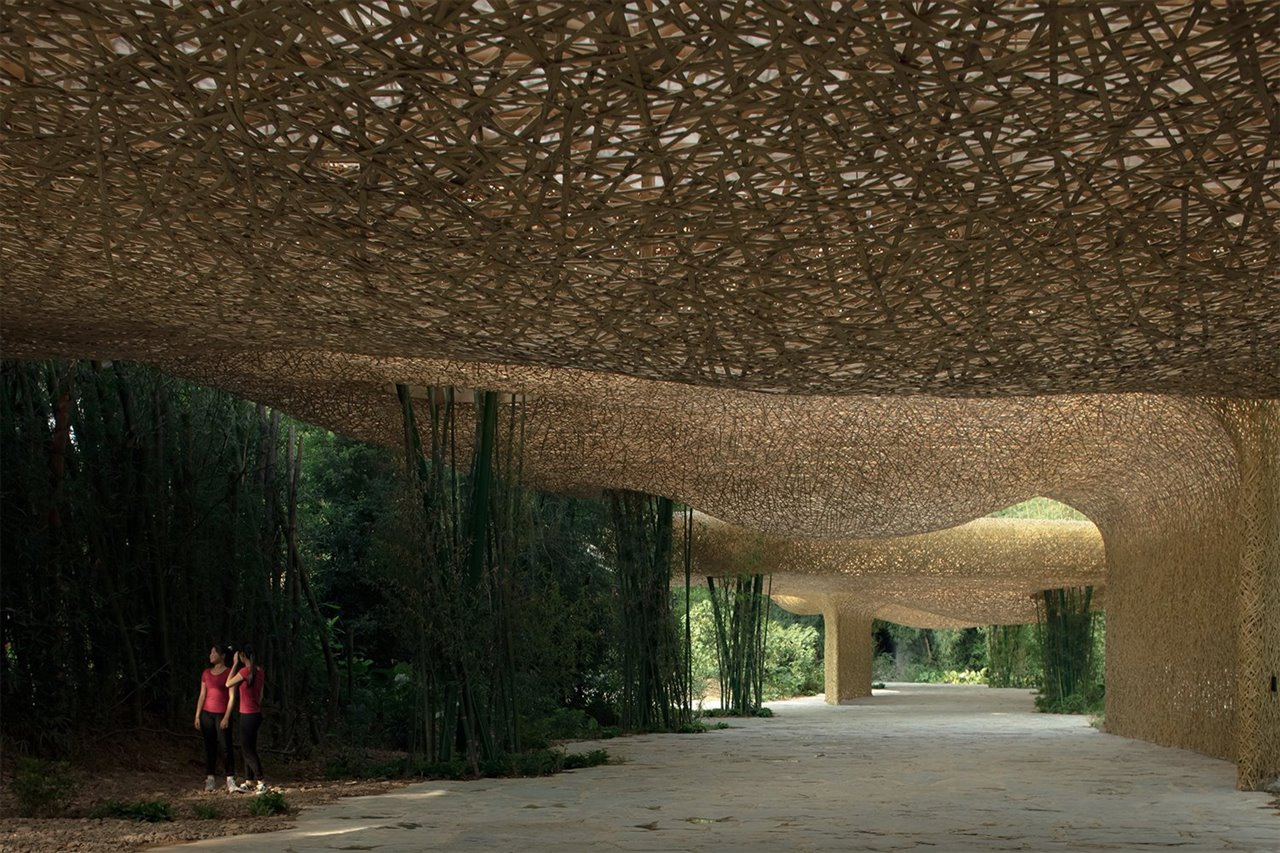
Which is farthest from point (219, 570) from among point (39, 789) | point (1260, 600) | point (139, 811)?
point (1260, 600)

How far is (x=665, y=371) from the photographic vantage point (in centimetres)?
587

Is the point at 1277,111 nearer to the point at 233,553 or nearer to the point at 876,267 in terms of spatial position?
the point at 876,267

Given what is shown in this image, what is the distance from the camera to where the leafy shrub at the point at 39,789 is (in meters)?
5.99

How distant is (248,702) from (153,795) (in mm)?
704

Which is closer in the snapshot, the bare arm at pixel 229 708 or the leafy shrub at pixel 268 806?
the leafy shrub at pixel 268 806

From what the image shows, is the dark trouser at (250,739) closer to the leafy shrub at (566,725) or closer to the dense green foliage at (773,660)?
the leafy shrub at (566,725)

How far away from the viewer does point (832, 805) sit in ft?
22.8

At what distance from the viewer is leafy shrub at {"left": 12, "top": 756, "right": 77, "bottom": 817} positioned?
5.99 metres

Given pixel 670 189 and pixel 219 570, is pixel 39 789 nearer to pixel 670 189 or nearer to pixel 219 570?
pixel 219 570

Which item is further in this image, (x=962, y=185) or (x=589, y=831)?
(x=589, y=831)

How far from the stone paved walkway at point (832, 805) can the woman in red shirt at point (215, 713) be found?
2.79ft

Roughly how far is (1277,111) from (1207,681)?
24.8 ft

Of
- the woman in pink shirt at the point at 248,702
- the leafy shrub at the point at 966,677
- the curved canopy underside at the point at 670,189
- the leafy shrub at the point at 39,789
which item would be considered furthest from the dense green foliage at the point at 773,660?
the curved canopy underside at the point at 670,189

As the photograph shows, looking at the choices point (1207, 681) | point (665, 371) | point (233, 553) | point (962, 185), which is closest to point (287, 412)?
point (233, 553)
